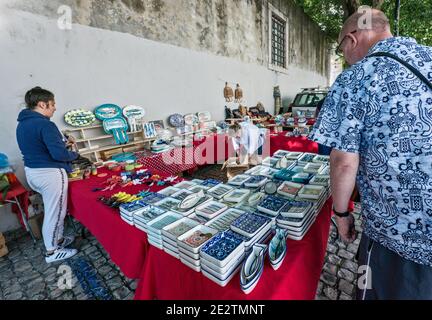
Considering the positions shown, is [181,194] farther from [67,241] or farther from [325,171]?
[67,241]

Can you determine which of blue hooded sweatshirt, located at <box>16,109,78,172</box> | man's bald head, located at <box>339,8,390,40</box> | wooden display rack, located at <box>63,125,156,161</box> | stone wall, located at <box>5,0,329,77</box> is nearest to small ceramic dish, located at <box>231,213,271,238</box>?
man's bald head, located at <box>339,8,390,40</box>

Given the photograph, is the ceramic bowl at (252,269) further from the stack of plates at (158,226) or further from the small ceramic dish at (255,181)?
the small ceramic dish at (255,181)

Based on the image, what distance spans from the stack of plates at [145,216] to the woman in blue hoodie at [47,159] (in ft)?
3.87

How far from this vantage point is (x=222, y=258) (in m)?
0.90

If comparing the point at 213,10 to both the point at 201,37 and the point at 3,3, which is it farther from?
the point at 3,3

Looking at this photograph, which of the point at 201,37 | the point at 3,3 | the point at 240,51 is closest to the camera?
the point at 3,3

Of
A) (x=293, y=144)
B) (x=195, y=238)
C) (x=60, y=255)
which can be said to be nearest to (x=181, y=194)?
(x=195, y=238)

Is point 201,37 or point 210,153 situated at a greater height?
point 201,37

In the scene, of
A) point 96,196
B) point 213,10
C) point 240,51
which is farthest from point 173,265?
point 240,51

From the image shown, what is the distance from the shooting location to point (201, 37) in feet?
16.5

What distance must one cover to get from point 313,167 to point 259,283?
139 centimetres

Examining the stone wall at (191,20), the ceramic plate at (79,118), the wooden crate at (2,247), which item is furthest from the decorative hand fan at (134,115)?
the wooden crate at (2,247)

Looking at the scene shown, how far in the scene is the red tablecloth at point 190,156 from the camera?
11.1 ft
